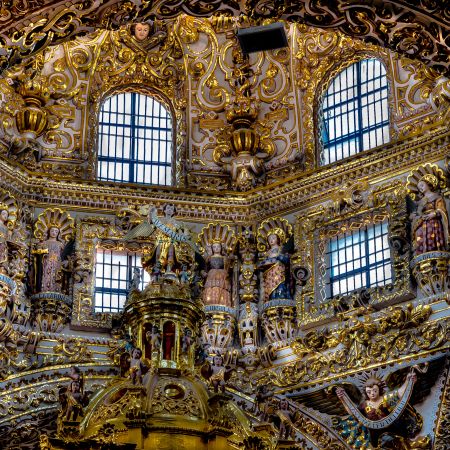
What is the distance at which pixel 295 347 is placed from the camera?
105 ft

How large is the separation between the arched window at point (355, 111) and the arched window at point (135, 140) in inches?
165

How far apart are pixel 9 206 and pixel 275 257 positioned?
647cm

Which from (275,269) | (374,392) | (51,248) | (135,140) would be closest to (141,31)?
(135,140)

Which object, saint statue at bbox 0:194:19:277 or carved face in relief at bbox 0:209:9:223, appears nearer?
saint statue at bbox 0:194:19:277

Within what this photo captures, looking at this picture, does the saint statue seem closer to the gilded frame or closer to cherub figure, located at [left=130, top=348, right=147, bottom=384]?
cherub figure, located at [left=130, top=348, right=147, bottom=384]

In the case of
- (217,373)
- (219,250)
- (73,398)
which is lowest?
(73,398)

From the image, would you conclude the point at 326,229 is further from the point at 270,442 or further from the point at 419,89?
the point at 270,442

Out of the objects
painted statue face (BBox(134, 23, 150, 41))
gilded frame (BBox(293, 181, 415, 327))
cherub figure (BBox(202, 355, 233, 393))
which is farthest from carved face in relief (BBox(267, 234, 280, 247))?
painted statue face (BBox(134, 23, 150, 41))

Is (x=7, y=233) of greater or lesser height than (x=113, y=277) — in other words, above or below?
above

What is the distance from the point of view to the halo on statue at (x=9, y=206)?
108ft

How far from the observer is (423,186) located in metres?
32.4

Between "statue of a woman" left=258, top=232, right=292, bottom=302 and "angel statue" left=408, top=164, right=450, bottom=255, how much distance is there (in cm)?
339

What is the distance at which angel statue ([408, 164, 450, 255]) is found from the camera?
3138cm

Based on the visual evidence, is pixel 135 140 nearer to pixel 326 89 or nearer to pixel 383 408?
pixel 326 89
